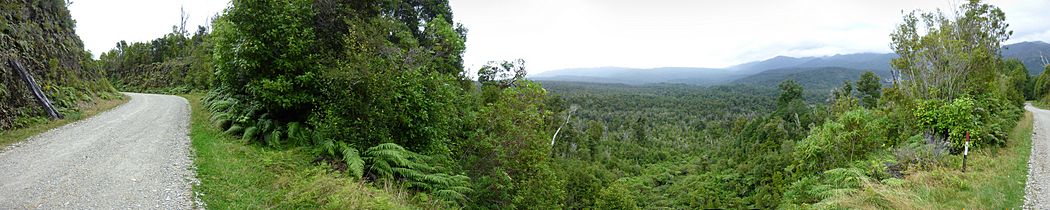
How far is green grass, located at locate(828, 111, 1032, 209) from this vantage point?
9.76m

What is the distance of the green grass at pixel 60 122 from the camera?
10531mm

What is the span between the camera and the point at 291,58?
11344 mm

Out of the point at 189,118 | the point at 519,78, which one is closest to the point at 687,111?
the point at 519,78

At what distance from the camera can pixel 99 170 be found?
26.6ft

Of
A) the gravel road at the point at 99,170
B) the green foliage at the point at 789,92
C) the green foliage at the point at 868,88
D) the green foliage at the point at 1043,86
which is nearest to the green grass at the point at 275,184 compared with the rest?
the gravel road at the point at 99,170

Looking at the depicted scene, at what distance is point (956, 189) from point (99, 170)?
16.4 metres

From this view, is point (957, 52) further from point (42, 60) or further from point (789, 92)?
point (789, 92)

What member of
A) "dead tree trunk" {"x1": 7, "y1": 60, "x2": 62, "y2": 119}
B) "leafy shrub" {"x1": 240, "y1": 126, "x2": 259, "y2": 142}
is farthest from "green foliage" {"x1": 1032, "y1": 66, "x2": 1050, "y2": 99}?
"dead tree trunk" {"x1": 7, "y1": 60, "x2": 62, "y2": 119}

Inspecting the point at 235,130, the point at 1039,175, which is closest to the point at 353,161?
the point at 235,130

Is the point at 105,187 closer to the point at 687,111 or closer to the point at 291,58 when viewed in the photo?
the point at 291,58

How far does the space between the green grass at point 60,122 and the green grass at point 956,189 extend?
17455 millimetres

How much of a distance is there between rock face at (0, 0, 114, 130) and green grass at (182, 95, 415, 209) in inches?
240

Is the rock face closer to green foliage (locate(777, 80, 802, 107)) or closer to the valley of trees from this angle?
the valley of trees

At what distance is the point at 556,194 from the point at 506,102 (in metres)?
3.39
